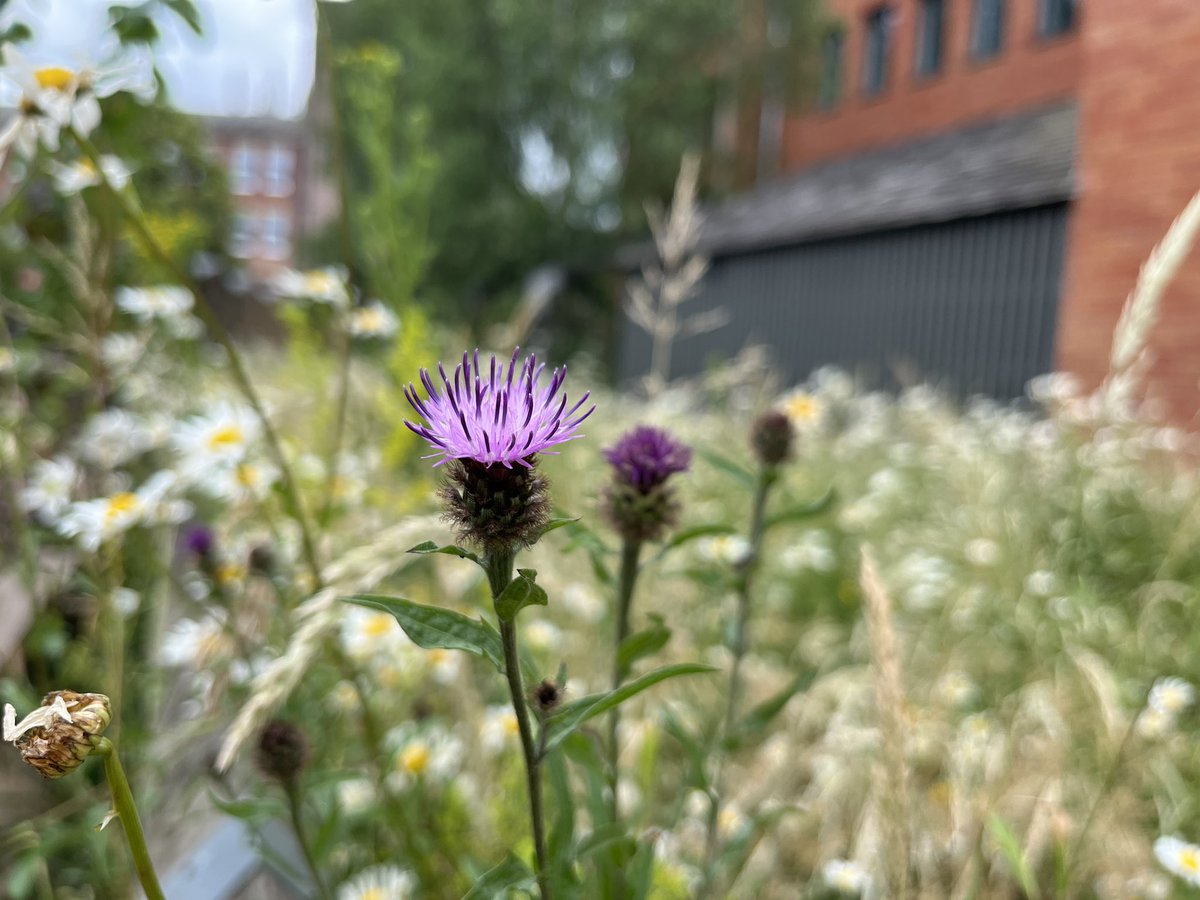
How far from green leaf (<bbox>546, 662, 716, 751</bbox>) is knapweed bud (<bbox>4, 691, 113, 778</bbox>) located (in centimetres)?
24

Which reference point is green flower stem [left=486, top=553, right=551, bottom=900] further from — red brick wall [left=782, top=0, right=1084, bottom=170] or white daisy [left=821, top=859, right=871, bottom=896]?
red brick wall [left=782, top=0, right=1084, bottom=170]

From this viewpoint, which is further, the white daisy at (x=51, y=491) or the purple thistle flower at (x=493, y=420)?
the white daisy at (x=51, y=491)

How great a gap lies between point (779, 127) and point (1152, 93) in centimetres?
1152

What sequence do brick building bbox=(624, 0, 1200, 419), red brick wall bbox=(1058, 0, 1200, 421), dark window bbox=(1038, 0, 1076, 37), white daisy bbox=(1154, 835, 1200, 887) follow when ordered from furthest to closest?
dark window bbox=(1038, 0, 1076, 37) → brick building bbox=(624, 0, 1200, 419) → red brick wall bbox=(1058, 0, 1200, 421) → white daisy bbox=(1154, 835, 1200, 887)

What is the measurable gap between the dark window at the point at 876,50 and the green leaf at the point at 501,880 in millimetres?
15651

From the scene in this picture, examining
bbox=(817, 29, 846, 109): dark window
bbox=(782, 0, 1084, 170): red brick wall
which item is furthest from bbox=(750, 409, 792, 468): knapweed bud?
bbox=(817, 29, 846, 109): dark window

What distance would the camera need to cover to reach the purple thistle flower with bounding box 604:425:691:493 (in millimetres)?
740

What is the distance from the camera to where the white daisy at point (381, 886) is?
938mm

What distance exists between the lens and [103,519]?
1.23m

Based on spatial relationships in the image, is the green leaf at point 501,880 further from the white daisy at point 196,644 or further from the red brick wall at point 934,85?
the red brick wall at point 934,85

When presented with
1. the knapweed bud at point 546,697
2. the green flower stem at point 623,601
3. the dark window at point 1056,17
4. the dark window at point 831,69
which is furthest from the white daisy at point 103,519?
the dark window at point 831,69

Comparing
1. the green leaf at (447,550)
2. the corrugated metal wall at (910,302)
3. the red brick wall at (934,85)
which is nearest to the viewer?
the green leaf at (447,550)

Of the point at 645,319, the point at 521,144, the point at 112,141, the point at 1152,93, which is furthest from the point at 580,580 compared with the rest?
the point at 521,144

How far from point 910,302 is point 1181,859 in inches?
357
